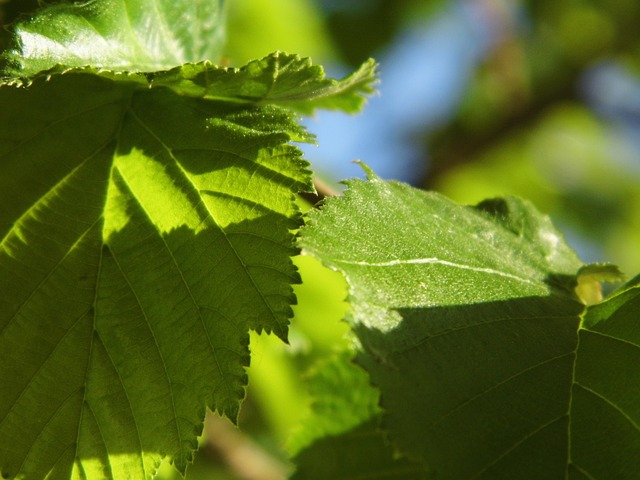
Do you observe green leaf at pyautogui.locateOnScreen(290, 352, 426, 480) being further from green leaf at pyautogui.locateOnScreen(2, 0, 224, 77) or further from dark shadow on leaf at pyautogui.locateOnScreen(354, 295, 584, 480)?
green leaf at pyautogui.locateOnScreen(2, 0, 224, 77)

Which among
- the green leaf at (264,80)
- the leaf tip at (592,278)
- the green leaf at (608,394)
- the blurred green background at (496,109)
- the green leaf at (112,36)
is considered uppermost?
the blurred green background at (496,109)

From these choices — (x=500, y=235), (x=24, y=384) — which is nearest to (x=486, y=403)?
(x=500, y=235)

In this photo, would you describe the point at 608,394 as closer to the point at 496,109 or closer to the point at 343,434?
the point at 343,434

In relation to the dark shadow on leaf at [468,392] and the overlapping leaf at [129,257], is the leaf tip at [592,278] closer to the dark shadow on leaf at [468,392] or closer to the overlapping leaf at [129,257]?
the dark shadow on leaf at [468,392]

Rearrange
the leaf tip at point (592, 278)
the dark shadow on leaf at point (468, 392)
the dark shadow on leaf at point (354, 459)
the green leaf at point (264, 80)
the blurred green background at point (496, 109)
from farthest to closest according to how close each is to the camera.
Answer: the blurred green background at point (496, 109), the dark shadow on leaf at point (354, 459), the leaf tip at point (592, 278), the green leaf at point (264, 80), the dark shadow on leaf at point (468, 392)

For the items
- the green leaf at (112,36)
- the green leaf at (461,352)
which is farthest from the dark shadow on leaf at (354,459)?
the green leaf at (112,36)

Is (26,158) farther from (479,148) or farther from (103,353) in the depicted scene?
(479,148)

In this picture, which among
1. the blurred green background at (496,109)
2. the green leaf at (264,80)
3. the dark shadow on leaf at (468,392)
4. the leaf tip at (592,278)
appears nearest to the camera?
the dark shadow on leaf at (468,392)

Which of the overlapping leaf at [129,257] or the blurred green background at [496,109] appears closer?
the overlapping leaf at [129,257]
